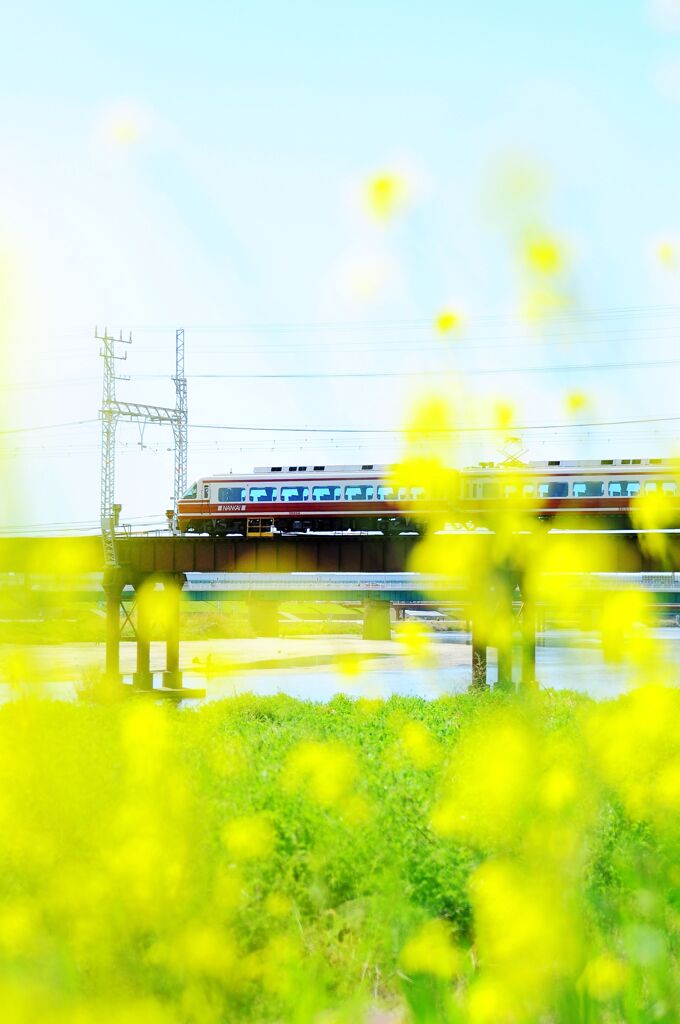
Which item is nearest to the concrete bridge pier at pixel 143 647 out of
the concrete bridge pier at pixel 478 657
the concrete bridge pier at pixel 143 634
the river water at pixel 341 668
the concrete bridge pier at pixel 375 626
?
the concrete bridge pier at pixel 143 634

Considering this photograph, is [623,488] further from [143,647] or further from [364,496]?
[143,647]

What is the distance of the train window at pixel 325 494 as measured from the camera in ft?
130

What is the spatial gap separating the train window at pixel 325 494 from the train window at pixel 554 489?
8249 mm

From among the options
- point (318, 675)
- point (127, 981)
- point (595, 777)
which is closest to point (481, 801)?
point (595, 777)

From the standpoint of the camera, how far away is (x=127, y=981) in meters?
5.54

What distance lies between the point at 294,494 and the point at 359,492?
2.81 metres

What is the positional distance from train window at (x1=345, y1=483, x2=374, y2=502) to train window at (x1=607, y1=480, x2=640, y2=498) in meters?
9.41

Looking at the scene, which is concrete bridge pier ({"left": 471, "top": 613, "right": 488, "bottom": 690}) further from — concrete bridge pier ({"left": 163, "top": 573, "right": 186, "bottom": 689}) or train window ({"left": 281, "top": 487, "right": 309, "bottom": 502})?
concrete bridge pier ({"left": 163, "top": 573, "right": 186, "bottom": 689})

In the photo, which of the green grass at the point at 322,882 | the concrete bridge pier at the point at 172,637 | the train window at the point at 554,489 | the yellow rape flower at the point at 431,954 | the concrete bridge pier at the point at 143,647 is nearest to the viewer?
the green grass at the point at 322,882

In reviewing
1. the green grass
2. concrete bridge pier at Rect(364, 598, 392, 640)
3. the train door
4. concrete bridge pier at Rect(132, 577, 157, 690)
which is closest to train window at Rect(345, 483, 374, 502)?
the train door

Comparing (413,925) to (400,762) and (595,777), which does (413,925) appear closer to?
(595,777)

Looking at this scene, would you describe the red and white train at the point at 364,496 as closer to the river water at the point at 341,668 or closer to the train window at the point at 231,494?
the train window at the point at 231,494

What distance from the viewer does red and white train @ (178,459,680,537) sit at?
36.3m

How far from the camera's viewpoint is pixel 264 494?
1593 inches
